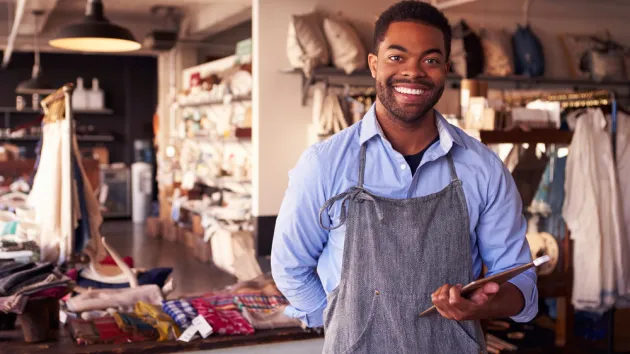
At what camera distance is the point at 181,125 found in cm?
1098

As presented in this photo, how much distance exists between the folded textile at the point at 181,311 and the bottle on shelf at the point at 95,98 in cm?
1160

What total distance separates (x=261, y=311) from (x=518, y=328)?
2.61 metres

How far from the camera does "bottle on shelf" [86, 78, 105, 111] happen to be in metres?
14.8

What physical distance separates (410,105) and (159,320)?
7.50 ft

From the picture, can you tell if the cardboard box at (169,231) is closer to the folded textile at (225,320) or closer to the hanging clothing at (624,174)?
the hanging clothing at (624,174)

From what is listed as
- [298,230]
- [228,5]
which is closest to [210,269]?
[228,5]

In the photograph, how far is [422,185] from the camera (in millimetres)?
1929

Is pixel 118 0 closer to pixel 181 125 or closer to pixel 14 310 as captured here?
pixel 181 125

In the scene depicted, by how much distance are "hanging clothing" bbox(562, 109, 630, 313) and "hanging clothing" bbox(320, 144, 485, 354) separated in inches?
143

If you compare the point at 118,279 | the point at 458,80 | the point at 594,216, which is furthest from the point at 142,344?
the point at 458,80

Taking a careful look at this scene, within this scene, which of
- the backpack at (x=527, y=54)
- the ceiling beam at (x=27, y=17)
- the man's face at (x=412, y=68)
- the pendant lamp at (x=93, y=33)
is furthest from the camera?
the ceiling beam at (x=27, y=17)

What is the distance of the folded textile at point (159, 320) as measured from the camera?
3629 millimetres

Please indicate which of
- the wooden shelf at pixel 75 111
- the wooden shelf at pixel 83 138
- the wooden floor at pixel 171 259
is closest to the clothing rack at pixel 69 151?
the wooden floor at pixel 171 259

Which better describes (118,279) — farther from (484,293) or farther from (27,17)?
(27,17)
